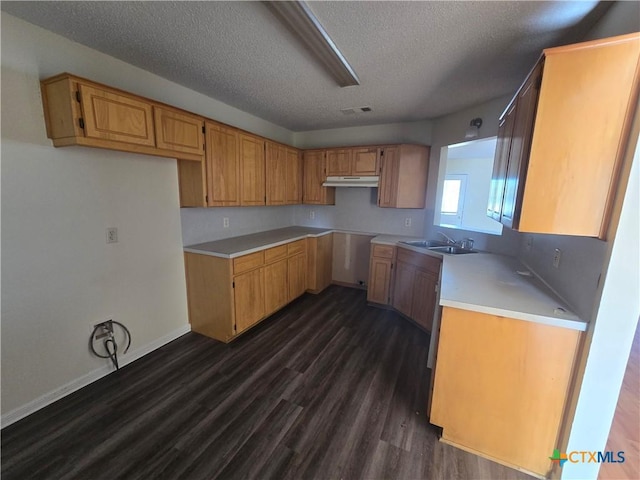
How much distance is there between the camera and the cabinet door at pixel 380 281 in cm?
343

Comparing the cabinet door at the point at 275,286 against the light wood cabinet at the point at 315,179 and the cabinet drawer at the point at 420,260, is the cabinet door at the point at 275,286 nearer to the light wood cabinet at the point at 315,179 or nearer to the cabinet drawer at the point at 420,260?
the light wood cabinet at the point at 315,179

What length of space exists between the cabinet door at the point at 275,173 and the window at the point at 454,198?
4.57 metres

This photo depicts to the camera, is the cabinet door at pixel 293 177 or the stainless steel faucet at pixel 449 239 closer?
the stainless steel faucet at pixel 449 239

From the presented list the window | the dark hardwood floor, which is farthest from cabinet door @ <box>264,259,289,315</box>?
the window

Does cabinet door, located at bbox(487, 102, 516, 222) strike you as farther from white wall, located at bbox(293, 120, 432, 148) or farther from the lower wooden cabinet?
white wall, located at bbox(293, 120, 432, 148)

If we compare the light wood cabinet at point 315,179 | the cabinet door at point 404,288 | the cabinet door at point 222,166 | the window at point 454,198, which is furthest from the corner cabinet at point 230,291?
the window at point 454,198

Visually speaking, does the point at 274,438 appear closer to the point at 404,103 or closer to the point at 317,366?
the point at 317,366

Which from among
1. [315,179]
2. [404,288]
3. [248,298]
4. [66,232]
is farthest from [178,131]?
[404,288]

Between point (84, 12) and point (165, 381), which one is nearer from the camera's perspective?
point (84, 12)

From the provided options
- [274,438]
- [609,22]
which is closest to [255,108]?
Answer: [609,22]

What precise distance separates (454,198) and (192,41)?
6.63m

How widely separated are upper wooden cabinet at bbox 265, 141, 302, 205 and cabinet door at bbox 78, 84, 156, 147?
1.54m

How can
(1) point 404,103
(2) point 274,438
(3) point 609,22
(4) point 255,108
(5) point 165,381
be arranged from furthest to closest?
(4) point 255,108, (1) point 404,103, (5) point 165,381, (2) point 274,438, (3) point 609,22

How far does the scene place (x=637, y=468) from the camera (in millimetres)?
1438
